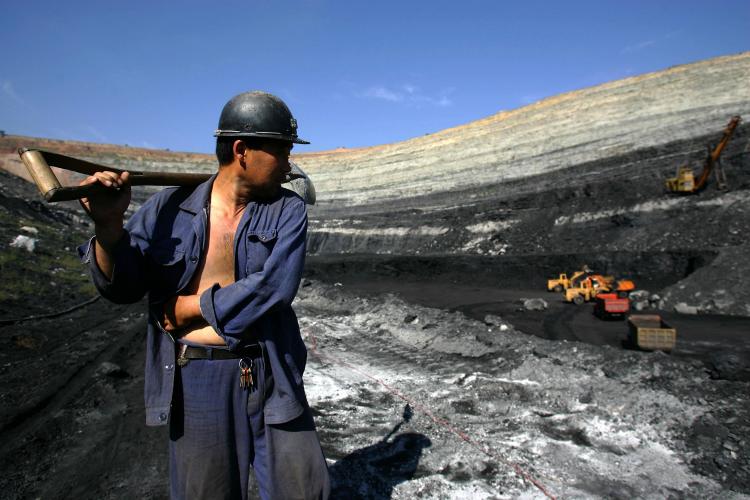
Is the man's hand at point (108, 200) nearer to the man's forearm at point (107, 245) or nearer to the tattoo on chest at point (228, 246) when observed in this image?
the man's forearm at point (107, 245)

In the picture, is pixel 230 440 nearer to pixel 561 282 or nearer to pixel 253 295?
pixel 253 295

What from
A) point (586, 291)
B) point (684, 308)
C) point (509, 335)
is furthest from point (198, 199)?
point (586, 291)

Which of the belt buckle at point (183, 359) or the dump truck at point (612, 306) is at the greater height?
the belt buckle at point (183, 359)

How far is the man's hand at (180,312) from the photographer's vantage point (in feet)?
5.76

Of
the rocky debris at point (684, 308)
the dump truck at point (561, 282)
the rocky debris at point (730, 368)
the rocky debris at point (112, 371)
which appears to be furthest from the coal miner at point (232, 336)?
the dump truck at point (561, 282)

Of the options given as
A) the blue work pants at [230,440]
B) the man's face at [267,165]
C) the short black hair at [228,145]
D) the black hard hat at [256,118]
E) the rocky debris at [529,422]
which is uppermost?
the black hard hat at [256,118]

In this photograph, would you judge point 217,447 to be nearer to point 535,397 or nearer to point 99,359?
point 535,397

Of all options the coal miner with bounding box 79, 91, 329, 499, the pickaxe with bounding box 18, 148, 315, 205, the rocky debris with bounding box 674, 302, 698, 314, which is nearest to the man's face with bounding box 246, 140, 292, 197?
the coal miner with bounding box 79, 91, 329, 499

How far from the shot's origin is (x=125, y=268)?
1622 mm

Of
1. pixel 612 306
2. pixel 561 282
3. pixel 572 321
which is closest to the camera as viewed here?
pixel 612 306

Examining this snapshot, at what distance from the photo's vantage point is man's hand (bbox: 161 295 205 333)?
176cm

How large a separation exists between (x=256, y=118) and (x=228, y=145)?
0.18 m

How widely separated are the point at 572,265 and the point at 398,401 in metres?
13.0

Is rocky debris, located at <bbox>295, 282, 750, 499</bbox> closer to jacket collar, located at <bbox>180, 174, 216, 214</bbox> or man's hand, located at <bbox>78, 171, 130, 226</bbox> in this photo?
jacket collar, located at <bbox>180, 174, 216, 214</bbox>
